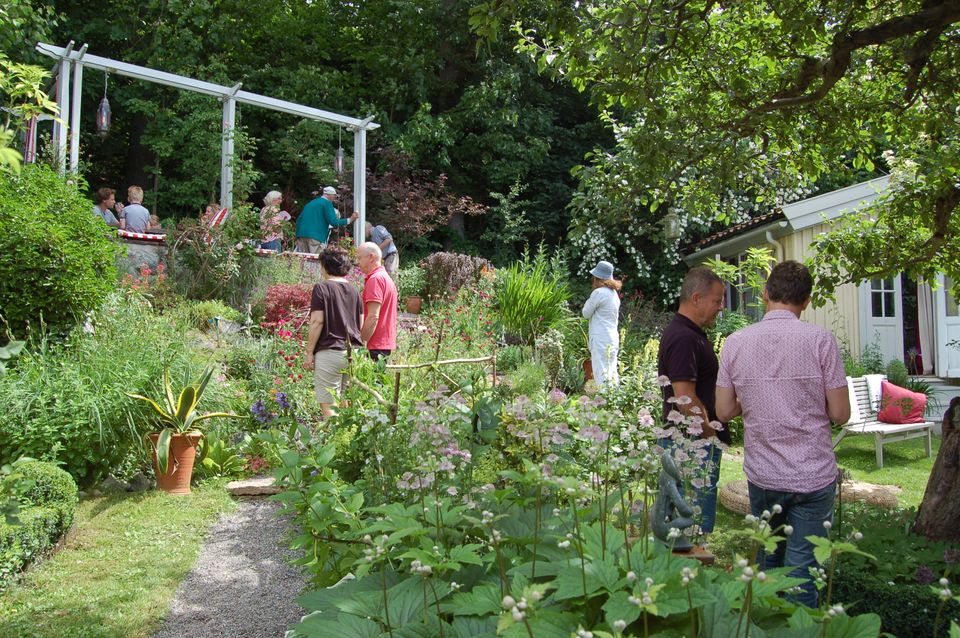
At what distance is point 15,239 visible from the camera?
21.6 ft

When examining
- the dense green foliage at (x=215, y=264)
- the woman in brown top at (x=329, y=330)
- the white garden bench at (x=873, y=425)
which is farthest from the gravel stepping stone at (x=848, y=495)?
the dense green foliage at (x=215, y=264)

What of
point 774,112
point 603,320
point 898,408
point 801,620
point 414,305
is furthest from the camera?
point 414,305

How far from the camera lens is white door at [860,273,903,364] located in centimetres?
1193

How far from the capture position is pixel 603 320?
784cm

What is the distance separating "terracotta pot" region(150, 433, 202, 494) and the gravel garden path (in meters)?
0.67

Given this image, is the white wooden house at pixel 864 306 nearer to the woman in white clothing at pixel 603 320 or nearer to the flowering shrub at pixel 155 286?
the woman in white clothing at pixel 603 320

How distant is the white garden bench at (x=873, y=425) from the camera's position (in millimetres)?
6762

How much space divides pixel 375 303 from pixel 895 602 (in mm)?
3918

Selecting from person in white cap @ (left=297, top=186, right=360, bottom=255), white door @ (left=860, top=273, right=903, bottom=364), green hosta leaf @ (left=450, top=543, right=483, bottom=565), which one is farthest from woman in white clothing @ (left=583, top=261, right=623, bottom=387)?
green hosta leaf @ (left=450, top=543, right=483, bottom=565)

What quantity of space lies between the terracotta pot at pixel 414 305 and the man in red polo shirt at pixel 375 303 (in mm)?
6459

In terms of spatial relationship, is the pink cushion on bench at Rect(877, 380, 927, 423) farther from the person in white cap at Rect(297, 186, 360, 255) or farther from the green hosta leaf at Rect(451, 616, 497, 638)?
the person in white cap at Rect(297, 186, 360, 255)

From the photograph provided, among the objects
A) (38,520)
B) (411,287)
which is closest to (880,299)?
(411,287)

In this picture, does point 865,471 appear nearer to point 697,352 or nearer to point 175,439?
point 697,352

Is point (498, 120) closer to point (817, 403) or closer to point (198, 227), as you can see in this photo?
point (198, 227)
